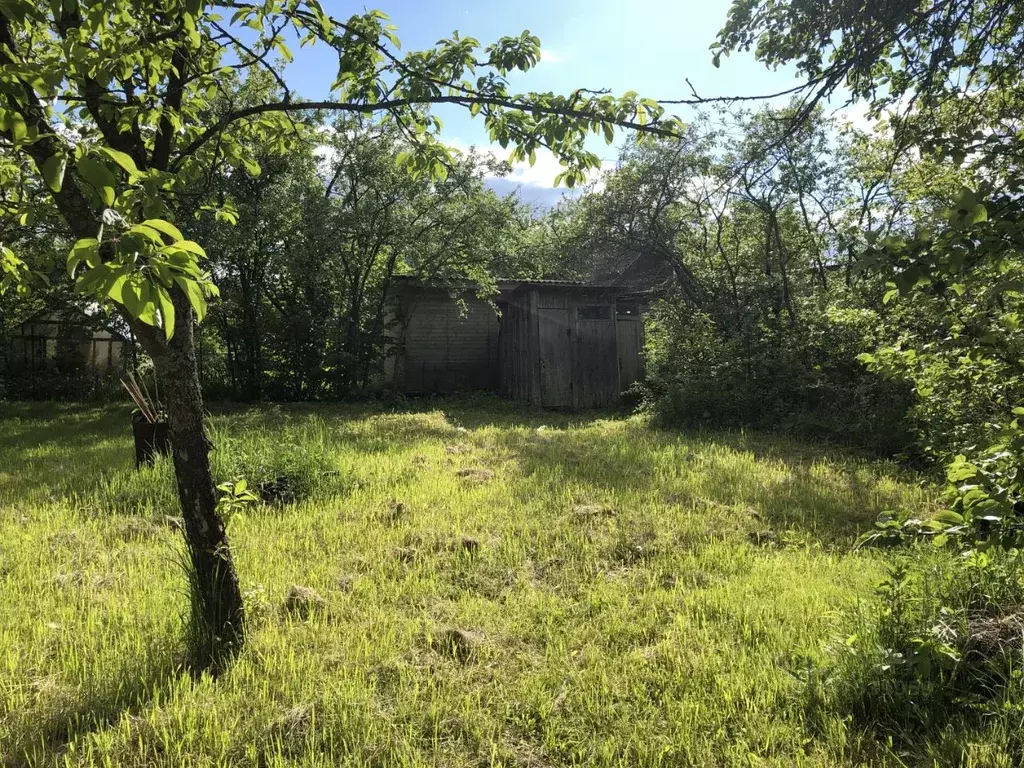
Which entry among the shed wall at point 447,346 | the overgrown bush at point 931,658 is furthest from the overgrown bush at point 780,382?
the shed wall at point 447,346

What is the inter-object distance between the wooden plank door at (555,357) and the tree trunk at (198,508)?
10.9 meters

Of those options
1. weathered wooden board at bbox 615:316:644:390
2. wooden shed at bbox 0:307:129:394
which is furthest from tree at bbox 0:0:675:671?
wooden shed at bbox 0:307:129:394

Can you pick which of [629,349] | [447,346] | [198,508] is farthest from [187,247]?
[447,346]

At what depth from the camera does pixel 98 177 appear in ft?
4.96

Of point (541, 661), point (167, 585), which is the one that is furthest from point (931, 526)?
point (167, 585)

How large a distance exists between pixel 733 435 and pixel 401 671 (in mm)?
7267

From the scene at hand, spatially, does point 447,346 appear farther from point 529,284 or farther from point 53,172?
point 53,172

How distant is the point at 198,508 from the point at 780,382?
888 centimetres

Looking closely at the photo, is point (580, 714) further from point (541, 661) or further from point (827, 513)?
point (827, 513)

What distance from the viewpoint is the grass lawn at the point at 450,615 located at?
2.33m

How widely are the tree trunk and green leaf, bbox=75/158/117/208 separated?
3.85 feet

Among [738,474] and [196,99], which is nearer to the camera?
[196,99]

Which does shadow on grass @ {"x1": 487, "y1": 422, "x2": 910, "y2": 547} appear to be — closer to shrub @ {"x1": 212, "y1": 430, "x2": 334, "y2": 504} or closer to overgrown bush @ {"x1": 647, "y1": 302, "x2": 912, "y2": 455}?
overgrown bush @ {"x1": 647, "y1": 302, "x2": 912, "y2": 455}

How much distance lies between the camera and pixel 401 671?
275cm
